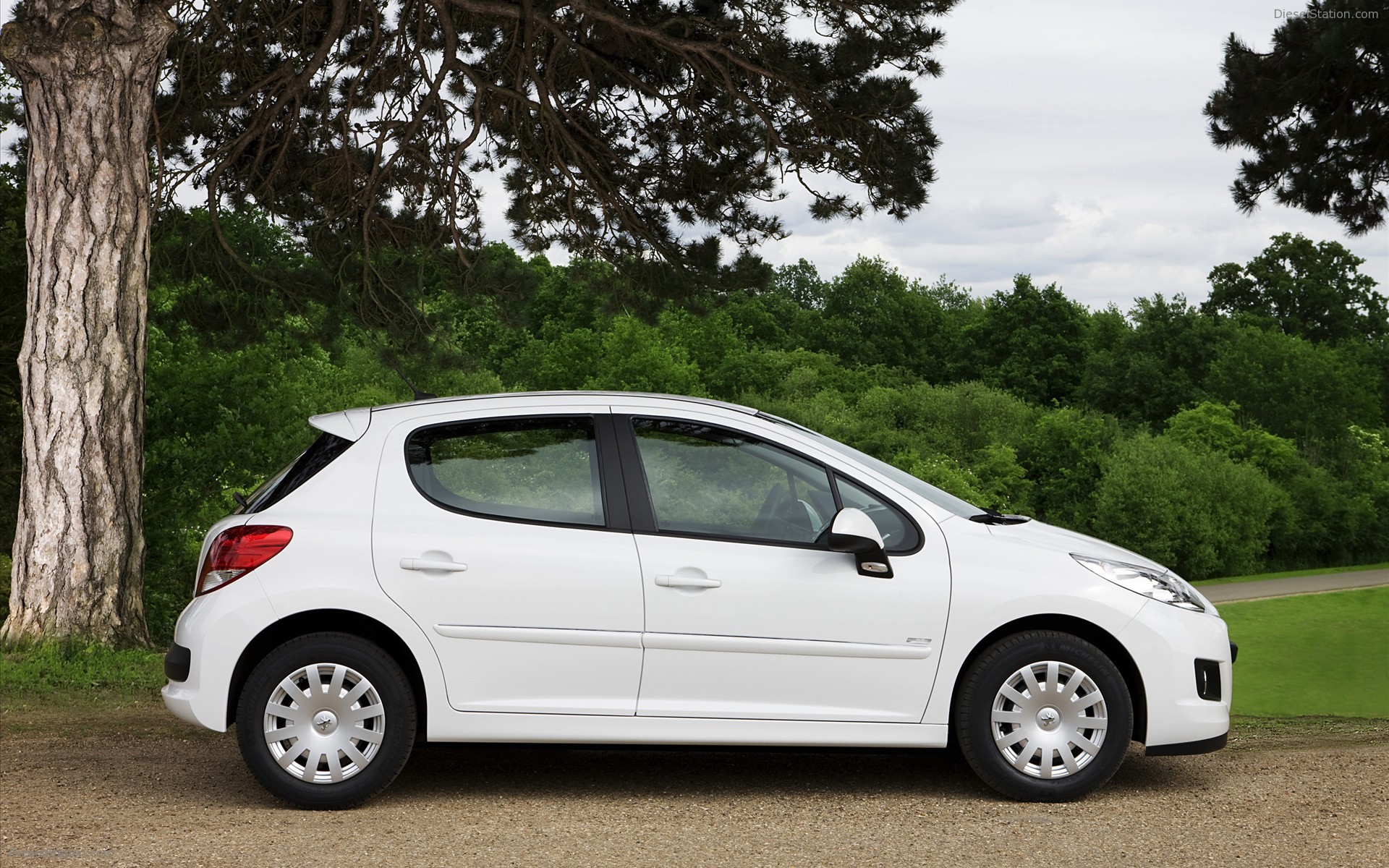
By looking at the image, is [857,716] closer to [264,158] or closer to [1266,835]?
[1266,835]

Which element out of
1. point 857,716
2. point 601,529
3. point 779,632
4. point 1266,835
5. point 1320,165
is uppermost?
point 1320,165

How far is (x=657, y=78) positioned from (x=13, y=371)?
403 inches

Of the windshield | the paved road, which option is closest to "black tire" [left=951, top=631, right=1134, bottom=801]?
the windshield

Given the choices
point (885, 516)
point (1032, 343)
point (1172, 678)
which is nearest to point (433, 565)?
point (885, 516)

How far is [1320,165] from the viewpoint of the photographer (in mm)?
15242

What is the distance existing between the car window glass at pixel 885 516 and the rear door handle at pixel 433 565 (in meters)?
1.60

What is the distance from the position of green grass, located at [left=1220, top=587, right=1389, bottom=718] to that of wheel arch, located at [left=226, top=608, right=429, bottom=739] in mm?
9809

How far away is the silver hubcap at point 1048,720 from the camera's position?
5.51 metres

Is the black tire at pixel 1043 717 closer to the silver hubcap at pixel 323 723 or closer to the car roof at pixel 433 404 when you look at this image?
the car roof at pixel 433 404

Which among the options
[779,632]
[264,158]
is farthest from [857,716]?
[264,158]

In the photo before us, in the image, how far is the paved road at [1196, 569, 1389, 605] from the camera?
91.8ft

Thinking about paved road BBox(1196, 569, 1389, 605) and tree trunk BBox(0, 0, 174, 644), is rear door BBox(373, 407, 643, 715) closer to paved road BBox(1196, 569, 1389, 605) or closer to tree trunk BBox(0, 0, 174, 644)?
tree trunk BBox(0, 0, 174, 644)

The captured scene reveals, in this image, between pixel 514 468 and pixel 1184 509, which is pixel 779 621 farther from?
pixel 1184 509

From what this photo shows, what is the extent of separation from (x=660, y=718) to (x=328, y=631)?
1.40 m
